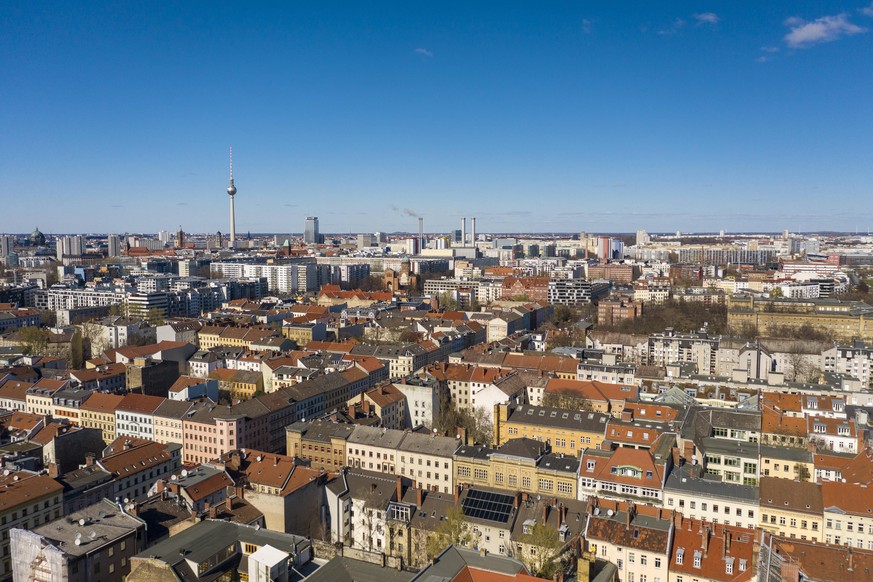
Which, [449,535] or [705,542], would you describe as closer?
[705,542]

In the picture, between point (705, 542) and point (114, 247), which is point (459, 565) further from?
point (114, 247)

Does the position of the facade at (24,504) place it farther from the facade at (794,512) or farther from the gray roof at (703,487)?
the facade at (794,512)

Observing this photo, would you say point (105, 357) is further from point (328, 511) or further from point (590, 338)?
point (590, 338)

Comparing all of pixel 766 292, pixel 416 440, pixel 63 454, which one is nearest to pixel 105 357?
pixel 63 454

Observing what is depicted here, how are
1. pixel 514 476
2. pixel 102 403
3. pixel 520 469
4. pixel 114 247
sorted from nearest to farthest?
pixel 520 469, pixel 514 476, pixel 102 403, pixel 114 247

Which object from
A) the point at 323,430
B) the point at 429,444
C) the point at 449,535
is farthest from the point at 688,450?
the point at 323,430

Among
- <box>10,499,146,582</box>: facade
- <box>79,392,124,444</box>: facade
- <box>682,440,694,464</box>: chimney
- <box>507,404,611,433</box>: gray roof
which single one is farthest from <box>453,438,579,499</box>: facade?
<box>79,392,124,444</box>: facade
